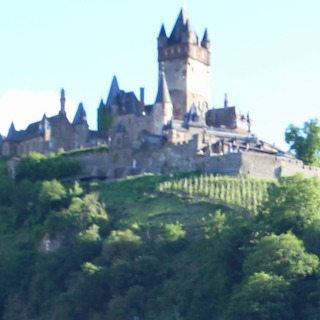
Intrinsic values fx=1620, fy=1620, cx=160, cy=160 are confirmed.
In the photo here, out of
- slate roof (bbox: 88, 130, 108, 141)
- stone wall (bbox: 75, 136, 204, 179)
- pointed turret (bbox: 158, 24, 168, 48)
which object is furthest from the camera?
pointed turret (bbox: 158, 24, 168, 48)

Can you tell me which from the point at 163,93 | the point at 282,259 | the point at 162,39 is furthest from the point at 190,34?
the point at 282,259

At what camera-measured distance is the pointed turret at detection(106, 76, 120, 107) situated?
10703 centimetres

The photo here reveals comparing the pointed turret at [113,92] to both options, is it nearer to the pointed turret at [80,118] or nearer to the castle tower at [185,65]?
the pointed turret at [80,118]

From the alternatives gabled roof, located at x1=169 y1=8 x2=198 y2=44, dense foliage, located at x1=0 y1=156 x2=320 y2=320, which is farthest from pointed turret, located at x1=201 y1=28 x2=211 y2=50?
dense foliage, located at x1=0 y1=156 x2=320 y2=320

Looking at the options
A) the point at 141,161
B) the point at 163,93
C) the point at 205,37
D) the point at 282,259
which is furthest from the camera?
the point at 205,37

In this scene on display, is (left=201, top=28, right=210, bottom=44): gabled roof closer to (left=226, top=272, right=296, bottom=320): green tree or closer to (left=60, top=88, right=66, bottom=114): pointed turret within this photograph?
(left=60, top=88, right=66, bottom=114): pointed turret

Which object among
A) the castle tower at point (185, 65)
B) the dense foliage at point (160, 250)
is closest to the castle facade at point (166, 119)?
the castle tower at point (185, 65)

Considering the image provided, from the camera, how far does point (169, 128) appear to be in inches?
3954

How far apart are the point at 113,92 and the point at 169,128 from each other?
28.8ft

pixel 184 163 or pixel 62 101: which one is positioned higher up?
pixel 62 101

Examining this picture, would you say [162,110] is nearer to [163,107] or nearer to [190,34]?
[163,107]

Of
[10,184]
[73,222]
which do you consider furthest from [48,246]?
[10,184]

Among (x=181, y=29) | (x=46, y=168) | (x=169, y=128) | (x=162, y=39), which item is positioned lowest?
(x=46, y=168)

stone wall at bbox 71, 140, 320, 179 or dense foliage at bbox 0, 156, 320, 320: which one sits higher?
stone wall at bbox 71, 140, 320, 179
